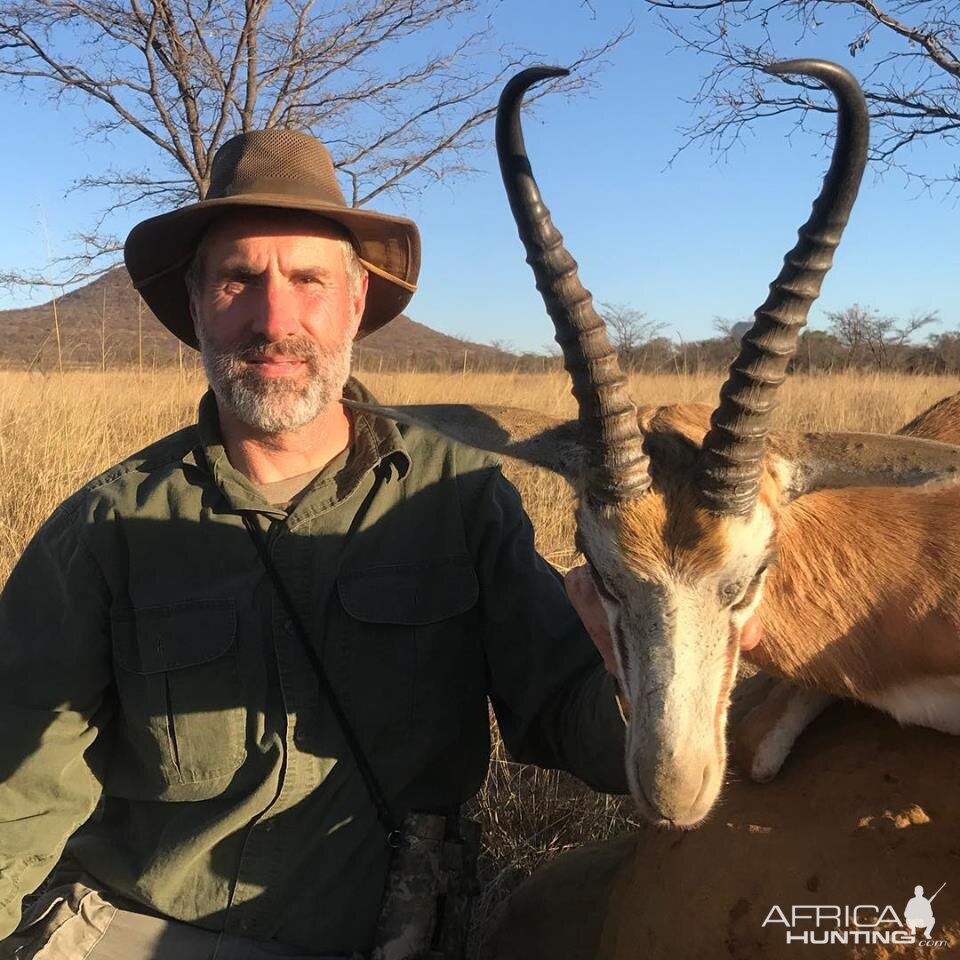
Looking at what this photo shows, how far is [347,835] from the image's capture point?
3.21 m

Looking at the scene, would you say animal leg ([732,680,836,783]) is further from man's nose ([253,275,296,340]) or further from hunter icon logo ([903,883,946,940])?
man's nose ([253,275,296,340])

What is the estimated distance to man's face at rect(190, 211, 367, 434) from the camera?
355 centimetres

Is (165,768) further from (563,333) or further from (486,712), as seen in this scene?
(563,333)

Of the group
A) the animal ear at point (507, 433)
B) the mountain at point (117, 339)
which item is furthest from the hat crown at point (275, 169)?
A: the mountain at point (117, 339)

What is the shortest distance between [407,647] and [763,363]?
1624mm

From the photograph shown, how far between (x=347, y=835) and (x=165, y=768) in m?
0.67

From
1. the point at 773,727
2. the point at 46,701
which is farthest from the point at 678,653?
the point at 46,701

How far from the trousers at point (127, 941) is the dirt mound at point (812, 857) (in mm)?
1073

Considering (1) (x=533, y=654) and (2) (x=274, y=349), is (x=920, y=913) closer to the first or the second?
(1) (x=533, y=654)

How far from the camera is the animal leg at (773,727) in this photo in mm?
2971

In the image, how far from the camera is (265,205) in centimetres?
356

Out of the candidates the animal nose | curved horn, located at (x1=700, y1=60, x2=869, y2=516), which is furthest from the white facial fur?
curved horn, located at (x1=700, y1=60, x2=869, y2=516)

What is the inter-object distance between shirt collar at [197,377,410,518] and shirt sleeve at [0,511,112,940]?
55 centimetres

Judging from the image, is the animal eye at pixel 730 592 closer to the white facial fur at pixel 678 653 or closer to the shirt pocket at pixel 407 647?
the white facial fur at pixel 678 653
